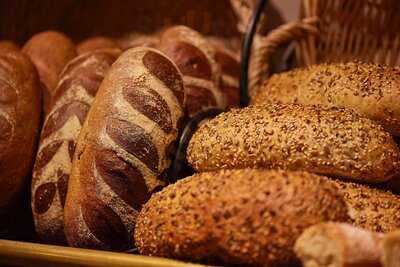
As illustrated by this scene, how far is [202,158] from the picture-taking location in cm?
108

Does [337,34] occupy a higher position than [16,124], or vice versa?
[337,34]

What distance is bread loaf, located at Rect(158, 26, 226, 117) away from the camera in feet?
4.60

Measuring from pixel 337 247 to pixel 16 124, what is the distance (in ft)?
2.78

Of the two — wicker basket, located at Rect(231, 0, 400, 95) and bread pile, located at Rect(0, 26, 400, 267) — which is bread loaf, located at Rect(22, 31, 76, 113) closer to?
bread pile, located at Rect(0, 26, 400, 267)

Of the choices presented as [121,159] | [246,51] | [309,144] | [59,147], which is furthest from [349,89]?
[59,147]

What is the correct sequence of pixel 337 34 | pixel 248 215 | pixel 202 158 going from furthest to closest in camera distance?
pixel 337 34 → pixel 202 158 → pixel 248 215

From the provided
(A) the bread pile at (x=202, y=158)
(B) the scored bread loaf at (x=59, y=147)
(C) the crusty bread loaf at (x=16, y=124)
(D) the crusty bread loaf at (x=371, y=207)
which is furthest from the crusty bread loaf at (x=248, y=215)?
(C) the crusty bread loaf at (x=16, y=124)

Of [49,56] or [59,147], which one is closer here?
[59,147]

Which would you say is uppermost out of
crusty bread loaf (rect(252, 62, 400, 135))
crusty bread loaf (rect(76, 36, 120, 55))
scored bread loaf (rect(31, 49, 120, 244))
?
crusty bread loaf (rect(252, 62, 400, 135))

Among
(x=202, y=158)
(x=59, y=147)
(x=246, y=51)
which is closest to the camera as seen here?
(x=202, y=158)

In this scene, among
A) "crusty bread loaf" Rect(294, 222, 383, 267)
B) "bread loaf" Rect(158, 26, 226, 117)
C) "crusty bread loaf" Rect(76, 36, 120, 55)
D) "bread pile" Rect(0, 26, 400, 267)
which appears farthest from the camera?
"crusty bread loaf" Rect(76, 36, 120, 55)

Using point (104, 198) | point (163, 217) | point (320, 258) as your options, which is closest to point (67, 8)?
point (104, 198)

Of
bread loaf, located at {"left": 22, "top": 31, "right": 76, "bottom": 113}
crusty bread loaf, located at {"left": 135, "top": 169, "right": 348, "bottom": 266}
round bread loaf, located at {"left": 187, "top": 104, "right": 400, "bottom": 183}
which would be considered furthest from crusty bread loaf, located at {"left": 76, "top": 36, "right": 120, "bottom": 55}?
crusty bread loaf, located at {"left": 135, "top": 169, "right": 348, "bottom": 266}

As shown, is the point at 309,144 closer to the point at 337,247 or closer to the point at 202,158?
the point at 202,158
